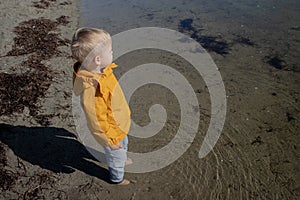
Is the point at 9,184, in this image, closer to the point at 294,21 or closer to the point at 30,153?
the point at 30,153

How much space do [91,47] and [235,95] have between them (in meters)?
3.66

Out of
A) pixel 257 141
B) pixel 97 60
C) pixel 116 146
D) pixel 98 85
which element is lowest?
pixel 257 141

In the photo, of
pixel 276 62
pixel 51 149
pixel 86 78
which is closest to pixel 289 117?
pixel 276 62

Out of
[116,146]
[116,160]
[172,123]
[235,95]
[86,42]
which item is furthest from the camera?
[235,95]

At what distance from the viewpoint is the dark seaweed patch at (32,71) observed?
5.43 m

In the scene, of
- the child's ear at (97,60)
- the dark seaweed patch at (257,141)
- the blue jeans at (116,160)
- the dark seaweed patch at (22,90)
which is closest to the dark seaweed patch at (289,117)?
the dark seaweed patch at (257,141)

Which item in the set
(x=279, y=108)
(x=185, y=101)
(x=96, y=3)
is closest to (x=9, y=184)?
(x=185, y=101)

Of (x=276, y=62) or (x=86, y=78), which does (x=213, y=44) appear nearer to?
(x=276, y=62)

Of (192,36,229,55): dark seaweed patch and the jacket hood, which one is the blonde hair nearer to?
the jacket hood

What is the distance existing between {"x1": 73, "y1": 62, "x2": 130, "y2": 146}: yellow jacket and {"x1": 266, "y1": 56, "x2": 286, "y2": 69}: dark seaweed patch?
4.62m

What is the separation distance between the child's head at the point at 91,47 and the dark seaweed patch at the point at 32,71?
2410 millimetres

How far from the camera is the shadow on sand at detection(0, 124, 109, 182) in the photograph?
4.30m

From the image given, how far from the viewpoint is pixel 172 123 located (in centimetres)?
519

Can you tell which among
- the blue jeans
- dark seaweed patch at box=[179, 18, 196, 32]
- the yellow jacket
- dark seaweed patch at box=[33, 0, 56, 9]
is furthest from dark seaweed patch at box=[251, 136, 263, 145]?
dark seaweed patch at box=[33, 0, 56, 9]
